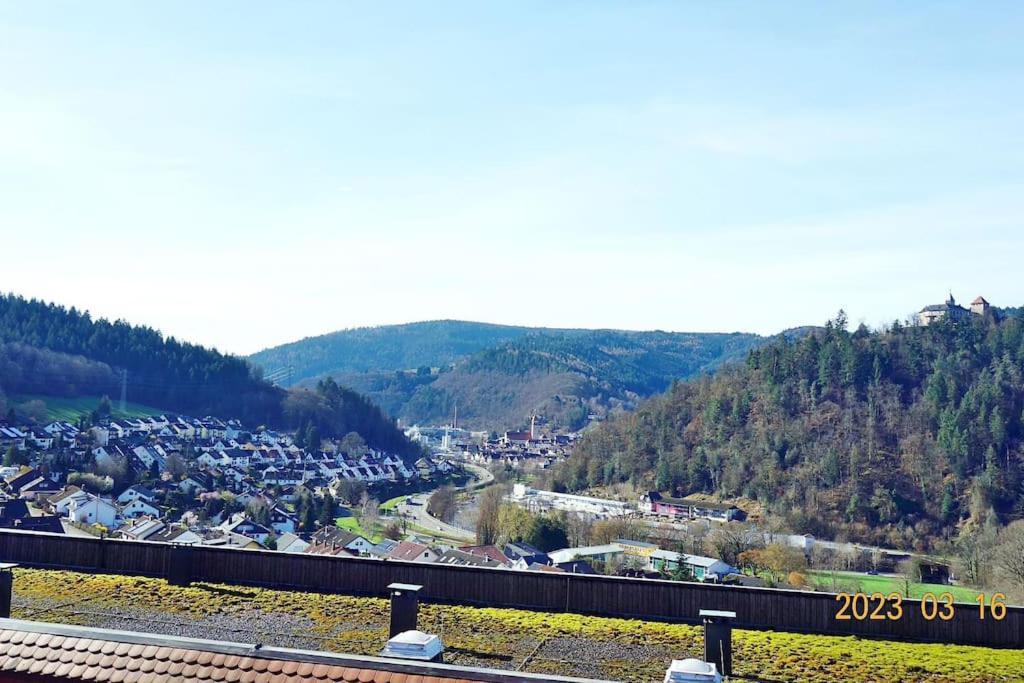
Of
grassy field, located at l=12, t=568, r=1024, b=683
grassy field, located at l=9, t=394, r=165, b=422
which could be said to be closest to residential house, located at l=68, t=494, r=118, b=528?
grassy field, located at l=12, t=568, r=1024, b=683

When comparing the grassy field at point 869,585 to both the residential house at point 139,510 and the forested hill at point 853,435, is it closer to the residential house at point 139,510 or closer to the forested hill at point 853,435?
the forested hill at point 853,435

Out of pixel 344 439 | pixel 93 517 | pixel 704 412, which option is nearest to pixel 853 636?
pixel 93 517

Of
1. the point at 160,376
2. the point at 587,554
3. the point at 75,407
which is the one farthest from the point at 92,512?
the point at 160,376

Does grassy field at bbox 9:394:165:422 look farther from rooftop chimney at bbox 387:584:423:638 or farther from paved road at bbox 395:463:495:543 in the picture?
rooftop chimney at bbox 387:584:423:638

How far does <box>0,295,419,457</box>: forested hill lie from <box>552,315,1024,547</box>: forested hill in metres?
27.4

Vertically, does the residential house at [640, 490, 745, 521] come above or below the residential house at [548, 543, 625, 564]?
below

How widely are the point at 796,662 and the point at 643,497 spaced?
60.3 m

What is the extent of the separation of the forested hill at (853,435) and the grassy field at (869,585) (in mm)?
13559

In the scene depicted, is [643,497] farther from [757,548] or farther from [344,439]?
[344,439]

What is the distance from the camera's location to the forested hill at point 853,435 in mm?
60500

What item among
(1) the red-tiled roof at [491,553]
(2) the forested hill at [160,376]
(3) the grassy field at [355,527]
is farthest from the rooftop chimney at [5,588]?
(2) the forested hill at [160,376]

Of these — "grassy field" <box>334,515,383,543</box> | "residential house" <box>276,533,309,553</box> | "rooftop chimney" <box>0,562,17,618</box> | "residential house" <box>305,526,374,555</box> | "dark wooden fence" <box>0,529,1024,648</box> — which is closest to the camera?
"rooftop chimney" <box>0,562,17,618</box>

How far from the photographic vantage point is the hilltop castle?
3661 inches

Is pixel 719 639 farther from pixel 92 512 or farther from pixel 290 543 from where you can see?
pixel 92 512
